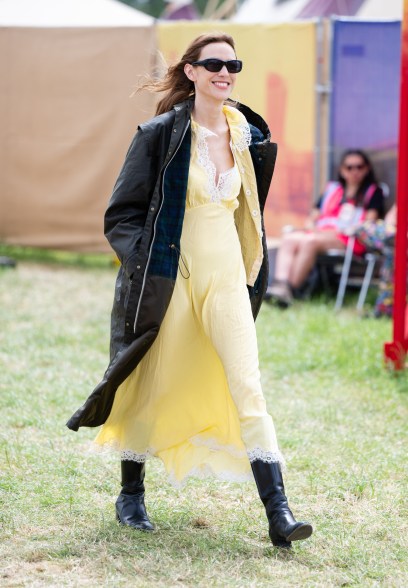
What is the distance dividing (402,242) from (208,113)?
9.98 ft

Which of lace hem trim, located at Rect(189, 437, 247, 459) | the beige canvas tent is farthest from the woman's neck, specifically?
the beige canvas tent

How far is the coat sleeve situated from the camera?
13.4ft

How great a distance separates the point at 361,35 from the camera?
10.4 metres

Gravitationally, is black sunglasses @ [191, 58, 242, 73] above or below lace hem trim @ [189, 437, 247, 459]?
above

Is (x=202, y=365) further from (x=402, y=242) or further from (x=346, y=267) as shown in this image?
(x=346, y=267)

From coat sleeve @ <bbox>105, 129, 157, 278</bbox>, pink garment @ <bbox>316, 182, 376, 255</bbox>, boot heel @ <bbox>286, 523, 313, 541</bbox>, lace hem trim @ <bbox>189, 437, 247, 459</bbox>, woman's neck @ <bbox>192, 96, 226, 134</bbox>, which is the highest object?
woman's neck @ <bbox>192, 96, 226, 134</bbox>

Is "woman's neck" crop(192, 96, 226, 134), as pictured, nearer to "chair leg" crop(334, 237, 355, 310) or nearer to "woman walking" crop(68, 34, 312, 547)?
"woman walking" crop(68, 34, 312, 547)

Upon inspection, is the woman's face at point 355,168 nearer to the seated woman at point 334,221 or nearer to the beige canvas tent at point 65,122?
the seated woman at point 334,221

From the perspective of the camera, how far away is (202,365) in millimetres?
4277

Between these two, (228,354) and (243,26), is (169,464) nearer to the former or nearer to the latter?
(228,354)

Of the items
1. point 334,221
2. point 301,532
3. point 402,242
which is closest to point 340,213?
point 334,221

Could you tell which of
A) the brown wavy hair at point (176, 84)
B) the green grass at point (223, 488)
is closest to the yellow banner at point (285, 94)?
the green grass at point (223, 488)

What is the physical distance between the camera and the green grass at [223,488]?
3.84 meters

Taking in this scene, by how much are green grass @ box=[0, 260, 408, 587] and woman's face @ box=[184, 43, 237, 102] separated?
5.65 feet
